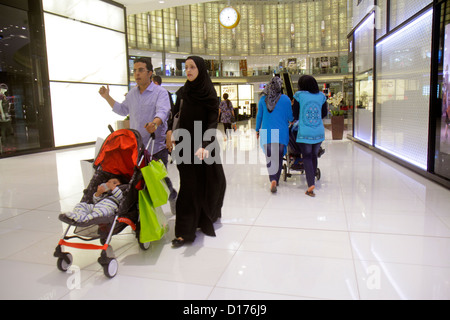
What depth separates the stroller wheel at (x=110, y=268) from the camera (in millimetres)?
2145

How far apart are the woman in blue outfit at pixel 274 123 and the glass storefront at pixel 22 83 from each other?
21.7 feet

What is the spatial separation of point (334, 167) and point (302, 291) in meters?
4.21

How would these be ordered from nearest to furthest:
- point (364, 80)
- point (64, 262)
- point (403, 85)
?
point (64, 262) → point (403, 85) → point (364, 80)

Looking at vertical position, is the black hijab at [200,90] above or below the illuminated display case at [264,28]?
below

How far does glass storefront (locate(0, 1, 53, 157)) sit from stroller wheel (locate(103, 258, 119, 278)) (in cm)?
732

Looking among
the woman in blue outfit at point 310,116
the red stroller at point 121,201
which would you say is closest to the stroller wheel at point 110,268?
the red stroller at point 121,201

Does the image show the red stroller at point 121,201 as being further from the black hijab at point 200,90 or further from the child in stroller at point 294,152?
the child in stroller at point 294,152

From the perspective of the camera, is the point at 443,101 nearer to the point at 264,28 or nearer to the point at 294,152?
the point at 294,152

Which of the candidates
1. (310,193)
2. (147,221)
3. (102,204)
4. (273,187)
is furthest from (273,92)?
(102,204)

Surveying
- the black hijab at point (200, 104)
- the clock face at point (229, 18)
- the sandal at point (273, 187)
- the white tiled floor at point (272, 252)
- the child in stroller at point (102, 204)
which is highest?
the clock face at point (229, 18)

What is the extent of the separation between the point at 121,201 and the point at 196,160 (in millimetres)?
681

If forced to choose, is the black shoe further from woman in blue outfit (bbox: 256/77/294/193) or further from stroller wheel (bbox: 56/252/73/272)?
woman in blue outfit (bbox: 256/77/294/193)

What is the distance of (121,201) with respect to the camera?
2334 mm
